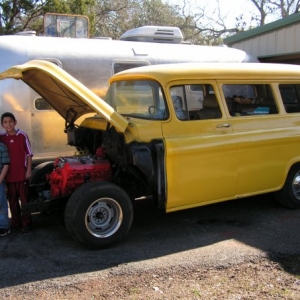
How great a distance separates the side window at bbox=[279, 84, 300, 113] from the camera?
5.97 m

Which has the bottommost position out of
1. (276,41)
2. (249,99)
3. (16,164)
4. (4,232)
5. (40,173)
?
(4,232)

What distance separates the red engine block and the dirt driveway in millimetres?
627

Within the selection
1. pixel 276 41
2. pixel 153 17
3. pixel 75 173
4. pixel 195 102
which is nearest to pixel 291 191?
pixel 195 102

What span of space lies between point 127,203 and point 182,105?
1.36 m

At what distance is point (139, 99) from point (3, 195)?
208 cm

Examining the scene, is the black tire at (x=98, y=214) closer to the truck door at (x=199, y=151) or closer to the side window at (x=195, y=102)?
the truck door at (x=199, y=151)

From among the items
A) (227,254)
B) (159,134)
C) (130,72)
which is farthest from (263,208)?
(130,72)

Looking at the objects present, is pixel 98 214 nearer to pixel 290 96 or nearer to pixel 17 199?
pixel 17 199

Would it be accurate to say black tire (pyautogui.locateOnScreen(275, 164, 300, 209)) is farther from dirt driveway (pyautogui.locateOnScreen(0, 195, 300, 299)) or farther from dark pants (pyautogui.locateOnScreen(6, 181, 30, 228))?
dark pants (pyautogui.locateOnScreen(6, 181, 30, 228))

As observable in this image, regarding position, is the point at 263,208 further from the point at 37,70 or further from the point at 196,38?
the point at 196,38

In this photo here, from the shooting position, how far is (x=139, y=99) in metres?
5.43

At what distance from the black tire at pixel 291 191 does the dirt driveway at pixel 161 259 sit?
20 centimetres

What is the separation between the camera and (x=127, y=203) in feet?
15.9

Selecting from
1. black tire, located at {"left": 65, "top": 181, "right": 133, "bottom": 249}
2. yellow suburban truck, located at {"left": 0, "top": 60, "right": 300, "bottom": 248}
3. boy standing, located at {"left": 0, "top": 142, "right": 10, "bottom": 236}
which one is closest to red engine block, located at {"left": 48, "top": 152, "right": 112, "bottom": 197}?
yellow suburban truck, located at {"left": 0, "top": 60, "right": 300, "bottom": 248}
